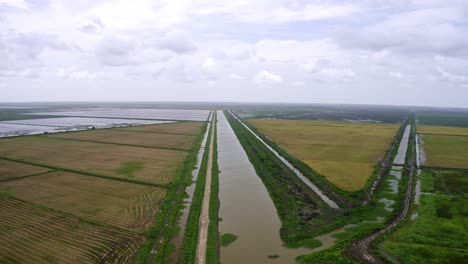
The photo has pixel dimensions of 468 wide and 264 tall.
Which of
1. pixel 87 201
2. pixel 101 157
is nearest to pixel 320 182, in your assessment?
pixel 87 201

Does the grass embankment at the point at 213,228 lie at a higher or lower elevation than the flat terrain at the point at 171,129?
lower

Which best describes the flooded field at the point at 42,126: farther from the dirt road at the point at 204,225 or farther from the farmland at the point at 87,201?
the dirt road at the point at 204,225

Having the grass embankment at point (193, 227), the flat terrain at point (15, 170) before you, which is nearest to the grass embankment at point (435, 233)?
the grass embankment at point (193, 227)

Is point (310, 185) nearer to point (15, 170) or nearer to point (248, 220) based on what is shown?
point (248, 220)

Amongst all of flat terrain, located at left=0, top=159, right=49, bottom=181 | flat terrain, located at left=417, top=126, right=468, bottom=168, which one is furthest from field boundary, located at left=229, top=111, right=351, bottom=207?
flat terrain, located at left=0, top=159, right=49, bottom=181

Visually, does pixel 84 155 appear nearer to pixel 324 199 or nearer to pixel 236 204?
pixel 236 204

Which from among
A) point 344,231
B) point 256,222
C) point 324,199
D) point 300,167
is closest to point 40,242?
point 256,222
